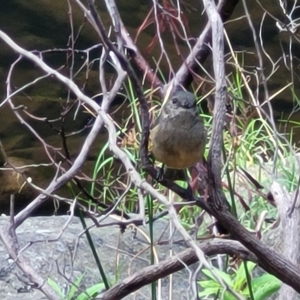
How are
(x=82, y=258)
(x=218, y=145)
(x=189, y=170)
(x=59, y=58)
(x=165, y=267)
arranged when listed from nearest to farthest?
(x=218, y=145) < (x=165, y=267) < (x=189, y=170) < (x=82, y=258) < (x=59, y=58)

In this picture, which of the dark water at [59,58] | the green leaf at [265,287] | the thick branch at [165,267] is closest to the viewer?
the thick branch at [165,267]

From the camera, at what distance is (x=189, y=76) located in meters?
1.38

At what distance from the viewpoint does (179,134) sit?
1.52 metres

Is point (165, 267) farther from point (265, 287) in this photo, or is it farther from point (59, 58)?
point (59, 58)

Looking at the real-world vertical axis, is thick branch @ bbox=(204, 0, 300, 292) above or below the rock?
above

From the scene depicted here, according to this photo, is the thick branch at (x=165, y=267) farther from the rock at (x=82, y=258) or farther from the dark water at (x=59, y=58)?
the dark water at (x=59, y=58)

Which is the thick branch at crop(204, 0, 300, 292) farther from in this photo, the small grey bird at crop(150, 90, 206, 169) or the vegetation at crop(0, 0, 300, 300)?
the small grey bird at crop(150, 90, 206, 169)

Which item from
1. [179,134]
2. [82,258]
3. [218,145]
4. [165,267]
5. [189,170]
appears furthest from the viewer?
[82,258]

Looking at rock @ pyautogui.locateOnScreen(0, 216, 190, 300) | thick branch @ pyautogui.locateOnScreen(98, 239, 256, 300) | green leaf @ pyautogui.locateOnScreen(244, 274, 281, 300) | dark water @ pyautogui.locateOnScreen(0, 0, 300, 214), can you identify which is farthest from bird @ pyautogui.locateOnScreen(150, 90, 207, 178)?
dark water @ pyautogui.locateOnScreen(0, 0, 300, 214)

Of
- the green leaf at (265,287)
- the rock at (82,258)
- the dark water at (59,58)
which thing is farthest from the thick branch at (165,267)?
the dark water at (59,58)

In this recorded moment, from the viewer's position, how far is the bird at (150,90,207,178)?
1465 mm

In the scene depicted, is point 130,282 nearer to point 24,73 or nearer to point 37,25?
point 24,73

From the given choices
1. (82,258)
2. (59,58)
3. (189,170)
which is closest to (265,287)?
(189,170)

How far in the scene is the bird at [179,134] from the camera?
1465 mm
